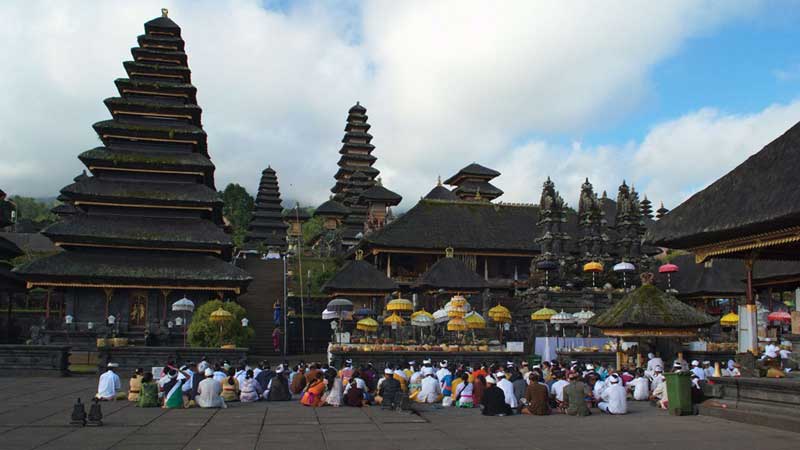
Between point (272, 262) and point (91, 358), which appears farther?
point (272, 262)

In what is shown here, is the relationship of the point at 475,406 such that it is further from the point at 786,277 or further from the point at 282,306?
the point at 282,306

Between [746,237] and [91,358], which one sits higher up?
[746,237]

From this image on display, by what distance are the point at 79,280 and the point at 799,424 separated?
112 ft

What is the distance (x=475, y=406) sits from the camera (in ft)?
65.2

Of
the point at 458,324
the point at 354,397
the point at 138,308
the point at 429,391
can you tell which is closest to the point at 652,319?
the point at 429,391

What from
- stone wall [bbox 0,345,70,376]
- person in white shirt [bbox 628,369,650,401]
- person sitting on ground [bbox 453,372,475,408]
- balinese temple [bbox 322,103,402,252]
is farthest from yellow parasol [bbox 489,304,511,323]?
balinese temple [bbox 322,103,402,252]

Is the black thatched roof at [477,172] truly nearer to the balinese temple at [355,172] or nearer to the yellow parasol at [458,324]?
the balinese temple at [355,172]

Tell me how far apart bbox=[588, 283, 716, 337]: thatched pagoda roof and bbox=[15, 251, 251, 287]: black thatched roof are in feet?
70.1

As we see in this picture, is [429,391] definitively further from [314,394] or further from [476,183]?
[476,183]

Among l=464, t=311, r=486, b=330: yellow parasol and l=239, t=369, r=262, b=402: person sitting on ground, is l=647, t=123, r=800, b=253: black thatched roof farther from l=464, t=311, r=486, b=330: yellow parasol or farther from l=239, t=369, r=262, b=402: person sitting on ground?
l=464, t=311, r=486, b=330: yellow parasol

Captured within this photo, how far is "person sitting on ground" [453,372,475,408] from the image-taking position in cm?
1977

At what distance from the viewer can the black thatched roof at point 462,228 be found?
46.9 meters

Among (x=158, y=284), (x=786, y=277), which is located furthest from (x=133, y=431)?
(x=786, y=277)

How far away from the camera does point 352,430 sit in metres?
14.7
